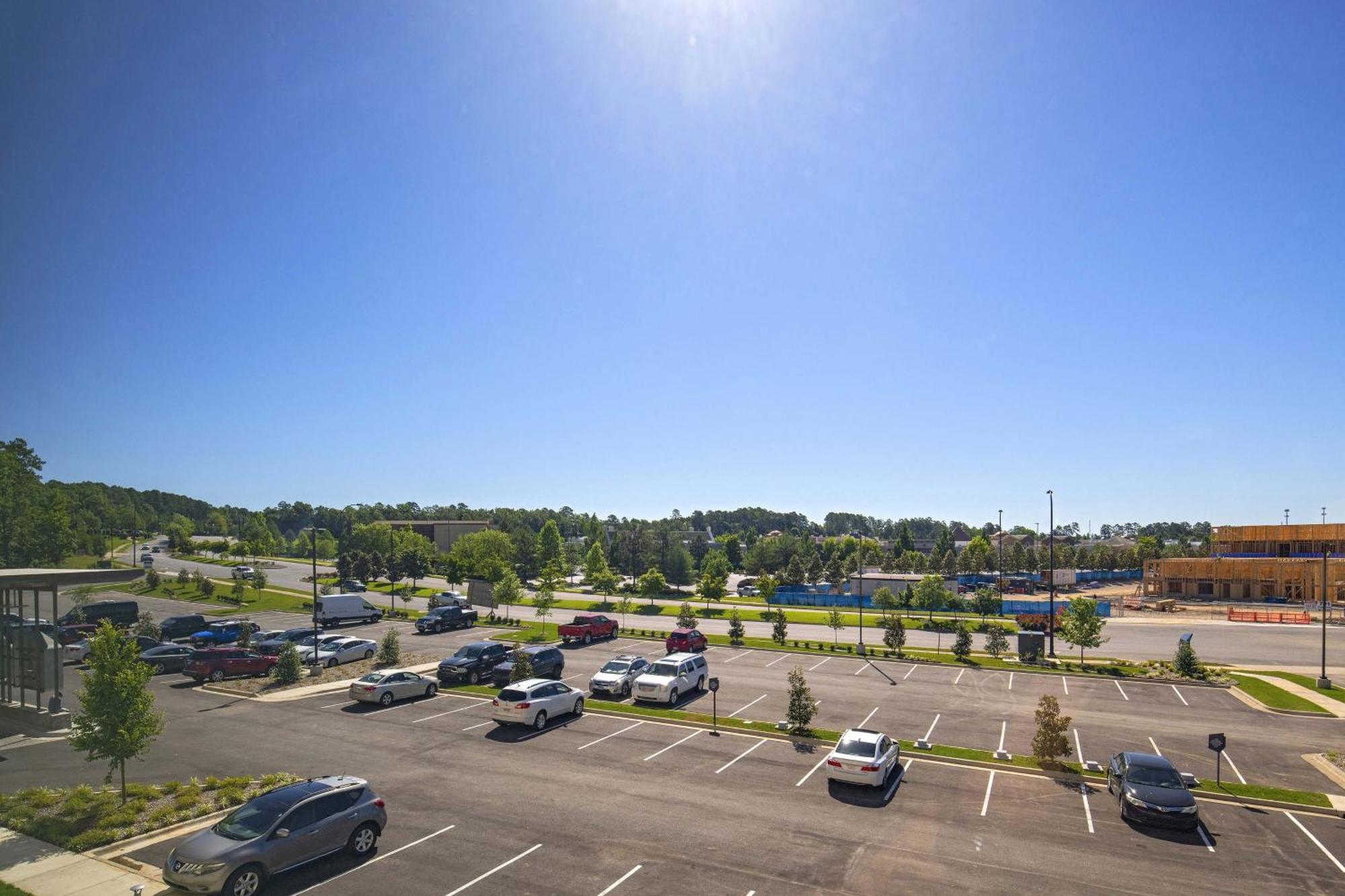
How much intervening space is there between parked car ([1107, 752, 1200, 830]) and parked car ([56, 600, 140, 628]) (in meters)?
57.2

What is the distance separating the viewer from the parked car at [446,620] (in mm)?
50875

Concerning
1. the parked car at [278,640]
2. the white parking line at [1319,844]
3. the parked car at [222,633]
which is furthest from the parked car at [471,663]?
the white parking line at [1319,844]

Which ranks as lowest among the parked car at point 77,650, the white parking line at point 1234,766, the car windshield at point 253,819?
the parked car at point 77,650

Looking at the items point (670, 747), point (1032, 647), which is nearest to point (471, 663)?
point (670, 747)

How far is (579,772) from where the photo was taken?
19797 mm

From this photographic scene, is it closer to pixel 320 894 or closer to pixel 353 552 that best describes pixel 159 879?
pixel 320 894

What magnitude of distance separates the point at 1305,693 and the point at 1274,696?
8.92 ft

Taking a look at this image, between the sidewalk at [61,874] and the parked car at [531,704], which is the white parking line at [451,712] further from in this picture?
the sidewalk at [61,874]

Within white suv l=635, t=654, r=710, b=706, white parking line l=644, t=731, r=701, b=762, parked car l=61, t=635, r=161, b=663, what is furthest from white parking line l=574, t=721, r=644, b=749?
parked car l=61, t=635, r=161, b=663

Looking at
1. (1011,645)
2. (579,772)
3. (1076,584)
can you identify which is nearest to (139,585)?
(579,772)

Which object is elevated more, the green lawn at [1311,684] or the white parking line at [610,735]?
the white parking line at [610,735]

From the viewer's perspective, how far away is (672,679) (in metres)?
28.9

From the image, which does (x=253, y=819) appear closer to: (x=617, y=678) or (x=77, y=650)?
(x=617, y=678)

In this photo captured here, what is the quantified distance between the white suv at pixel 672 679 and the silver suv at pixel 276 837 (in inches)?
580
